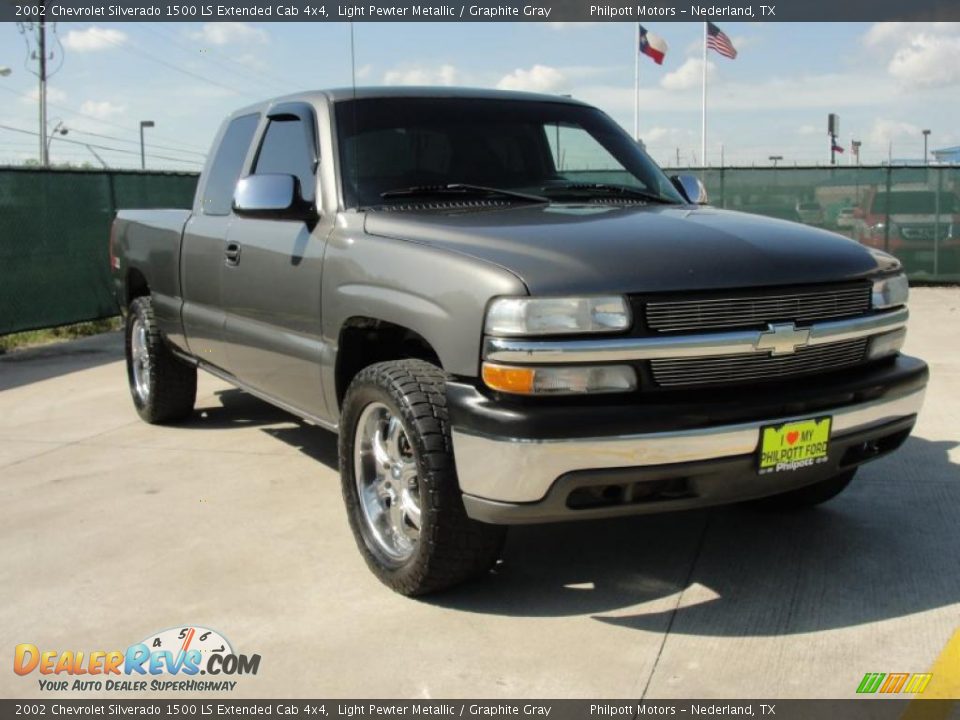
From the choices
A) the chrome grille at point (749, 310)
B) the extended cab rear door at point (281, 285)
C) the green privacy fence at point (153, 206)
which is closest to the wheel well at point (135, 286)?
the extended cab rear door at point (281, 285)

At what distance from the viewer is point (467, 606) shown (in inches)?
144

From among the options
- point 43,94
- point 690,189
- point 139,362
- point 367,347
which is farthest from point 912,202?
point 43,94

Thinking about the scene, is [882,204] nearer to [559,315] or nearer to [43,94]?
[559,315]

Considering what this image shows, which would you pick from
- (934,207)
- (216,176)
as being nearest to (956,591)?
(216,176)

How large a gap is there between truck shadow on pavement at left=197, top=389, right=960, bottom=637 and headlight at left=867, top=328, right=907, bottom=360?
830 mm

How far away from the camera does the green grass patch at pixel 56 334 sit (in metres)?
10.9

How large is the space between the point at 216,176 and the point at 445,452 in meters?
3.06

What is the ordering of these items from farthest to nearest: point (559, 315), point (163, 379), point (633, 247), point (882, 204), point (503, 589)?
point (882, 204), point (163, 379), point (503, 589), point (633, 247), point (559, 315)

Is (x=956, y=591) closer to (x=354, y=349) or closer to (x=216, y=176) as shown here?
(x=354, y=349)

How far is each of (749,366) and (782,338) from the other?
0.15 m

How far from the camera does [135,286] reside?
697 centimetres

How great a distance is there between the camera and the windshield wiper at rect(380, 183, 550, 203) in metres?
4.28

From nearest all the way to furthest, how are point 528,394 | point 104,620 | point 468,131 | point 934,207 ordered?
point 528,394
point 104,620
point 468,131
point 934,207

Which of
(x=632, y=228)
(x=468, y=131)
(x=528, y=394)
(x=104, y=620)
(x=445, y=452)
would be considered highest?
(x=468, y=131)
